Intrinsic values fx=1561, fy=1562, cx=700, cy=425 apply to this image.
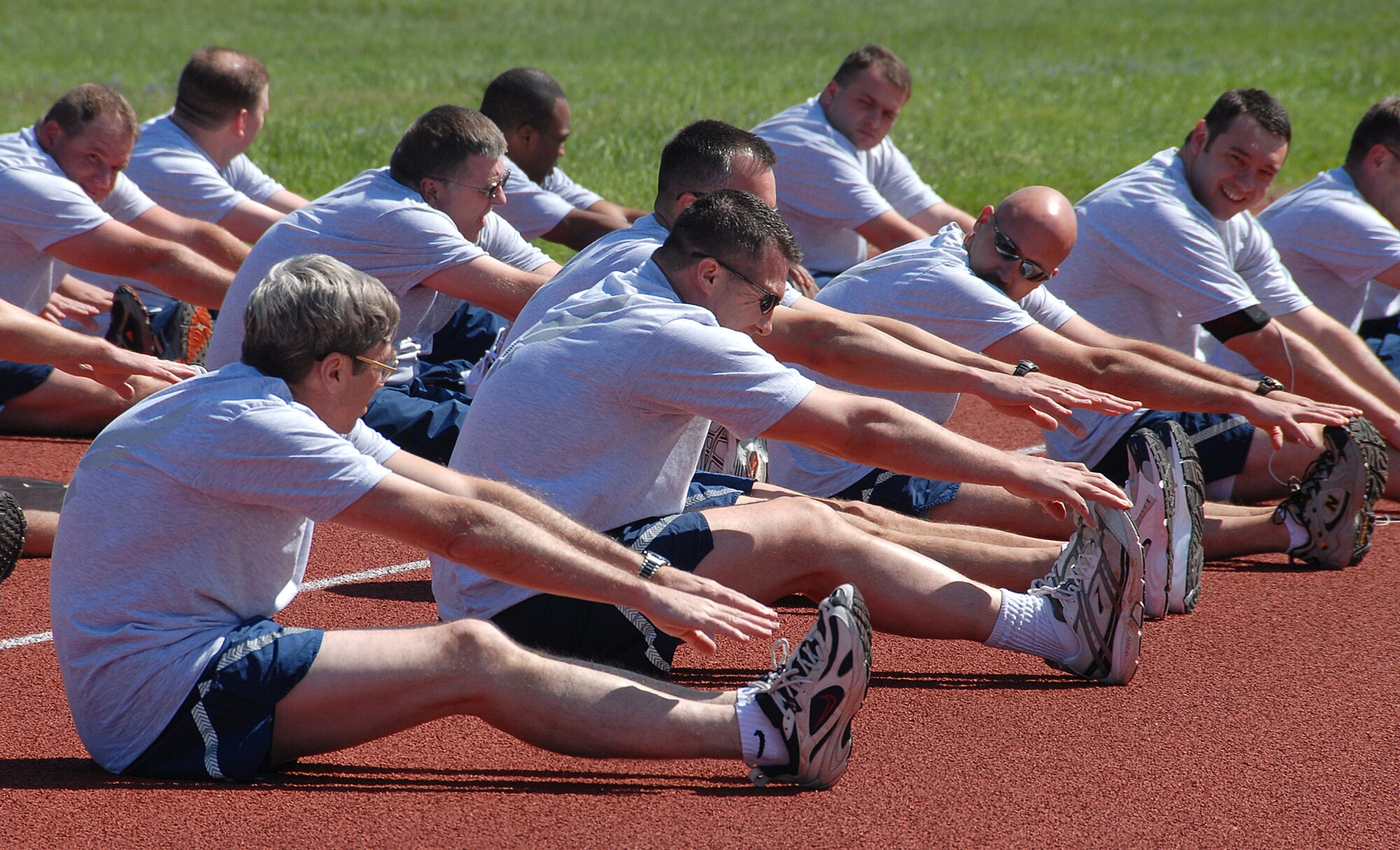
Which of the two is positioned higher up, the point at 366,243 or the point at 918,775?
the point at 366,243

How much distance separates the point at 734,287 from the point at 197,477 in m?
1.64

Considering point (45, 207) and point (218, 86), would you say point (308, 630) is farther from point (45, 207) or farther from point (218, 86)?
point (218, 86)

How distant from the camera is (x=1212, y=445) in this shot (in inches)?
→ 260

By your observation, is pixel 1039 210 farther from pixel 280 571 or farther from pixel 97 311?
pixel 97 311

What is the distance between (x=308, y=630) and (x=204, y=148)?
586 cm

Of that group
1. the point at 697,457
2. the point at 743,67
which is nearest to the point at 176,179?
the point at 697,457

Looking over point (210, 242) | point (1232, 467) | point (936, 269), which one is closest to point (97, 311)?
point (210, 242)

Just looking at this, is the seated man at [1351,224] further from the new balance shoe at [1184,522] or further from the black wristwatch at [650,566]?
the black wristwatch at [650,566]

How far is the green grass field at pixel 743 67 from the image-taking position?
18.3 metres

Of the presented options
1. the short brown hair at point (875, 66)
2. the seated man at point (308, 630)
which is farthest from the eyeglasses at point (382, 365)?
the short brown hair at point (875, 66)

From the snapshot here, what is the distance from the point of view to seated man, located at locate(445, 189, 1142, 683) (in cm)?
420

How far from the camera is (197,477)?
3.54 m

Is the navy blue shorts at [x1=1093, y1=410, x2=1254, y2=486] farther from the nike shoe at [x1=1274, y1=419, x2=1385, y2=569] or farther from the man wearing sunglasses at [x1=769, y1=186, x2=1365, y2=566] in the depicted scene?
the nike shoe at [x1=1274, y1=419, x2=1385, y2=569]

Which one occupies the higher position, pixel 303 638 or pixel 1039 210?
pixel 1039 210
